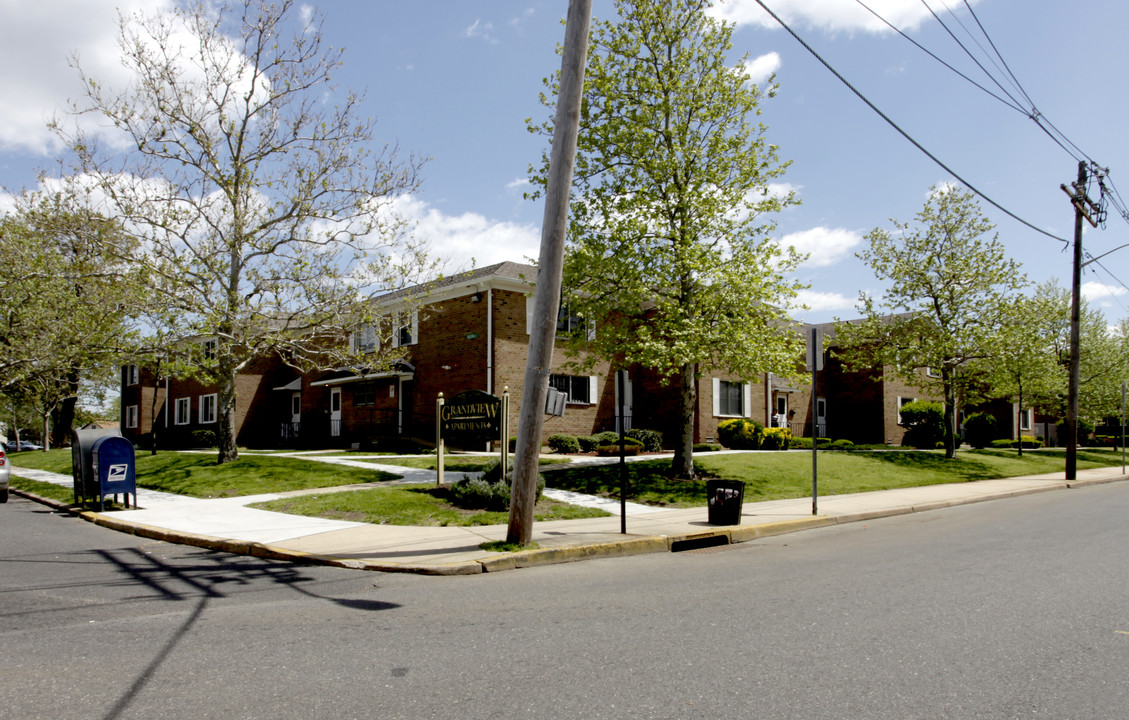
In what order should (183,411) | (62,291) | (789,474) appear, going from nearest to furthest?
(789,474)
(62,291)
(183,411)

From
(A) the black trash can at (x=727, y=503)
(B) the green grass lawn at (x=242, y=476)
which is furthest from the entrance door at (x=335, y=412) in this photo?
(A) the black trash can at (x=727, y=503)

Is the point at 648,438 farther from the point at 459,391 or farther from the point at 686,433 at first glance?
the point at 686,433

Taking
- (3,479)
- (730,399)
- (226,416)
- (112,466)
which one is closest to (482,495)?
(112,466)

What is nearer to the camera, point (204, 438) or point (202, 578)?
point (202, 578)

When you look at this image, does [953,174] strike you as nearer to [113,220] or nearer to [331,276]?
[331,276]

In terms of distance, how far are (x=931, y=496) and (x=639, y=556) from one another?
34.9 ft

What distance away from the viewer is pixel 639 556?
9.68m

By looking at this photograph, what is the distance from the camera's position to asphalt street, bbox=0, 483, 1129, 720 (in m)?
4.04

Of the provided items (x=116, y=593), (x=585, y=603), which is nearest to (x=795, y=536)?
(x=585, y=603)

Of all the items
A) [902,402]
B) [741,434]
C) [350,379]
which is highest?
[350,379]

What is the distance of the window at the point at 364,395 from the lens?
30509 mm

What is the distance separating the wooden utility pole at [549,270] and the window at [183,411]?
37.5m

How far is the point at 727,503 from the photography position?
38.4ft

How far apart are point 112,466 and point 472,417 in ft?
20.3
